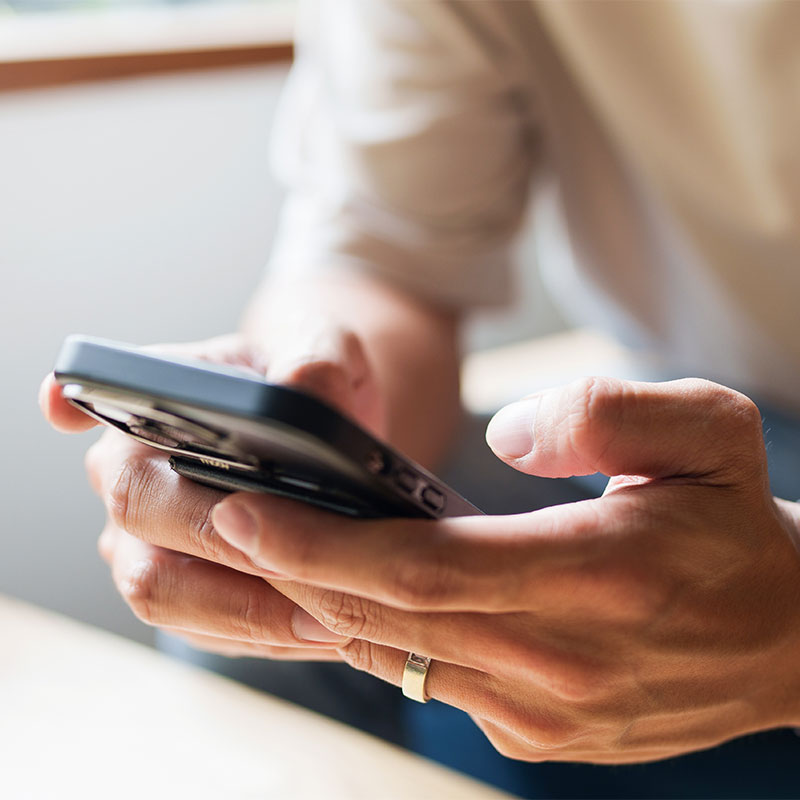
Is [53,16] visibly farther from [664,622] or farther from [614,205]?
[664,622]

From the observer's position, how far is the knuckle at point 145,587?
46 cm

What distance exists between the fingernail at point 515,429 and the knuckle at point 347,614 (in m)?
0.09

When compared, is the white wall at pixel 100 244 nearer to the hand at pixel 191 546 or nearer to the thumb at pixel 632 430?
the hand at pixel 191 546

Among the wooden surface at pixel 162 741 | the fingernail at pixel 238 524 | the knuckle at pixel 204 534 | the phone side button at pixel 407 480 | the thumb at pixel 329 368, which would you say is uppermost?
the thumb at pixel 329 368

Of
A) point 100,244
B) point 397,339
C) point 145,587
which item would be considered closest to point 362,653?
point 145,587

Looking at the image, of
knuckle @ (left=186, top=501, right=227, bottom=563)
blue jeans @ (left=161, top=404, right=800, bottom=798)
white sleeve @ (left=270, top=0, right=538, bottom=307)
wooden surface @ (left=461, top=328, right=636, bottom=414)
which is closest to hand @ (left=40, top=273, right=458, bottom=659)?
knuckle @ (left=186, top=501, right=227, bottom=563)

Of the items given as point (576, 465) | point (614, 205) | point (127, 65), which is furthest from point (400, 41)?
point (576, 465)

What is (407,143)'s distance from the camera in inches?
31.7

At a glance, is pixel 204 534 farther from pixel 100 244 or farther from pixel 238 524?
pixel 100 244

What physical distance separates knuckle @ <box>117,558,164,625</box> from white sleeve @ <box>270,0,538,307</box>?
42 cm

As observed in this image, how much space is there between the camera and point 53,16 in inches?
45.1

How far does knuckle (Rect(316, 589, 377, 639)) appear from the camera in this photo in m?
0.37

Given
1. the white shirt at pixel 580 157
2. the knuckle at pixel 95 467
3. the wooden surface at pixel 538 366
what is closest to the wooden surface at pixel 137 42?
the white shirt at pixel 580 157

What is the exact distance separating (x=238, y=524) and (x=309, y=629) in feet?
0.41
